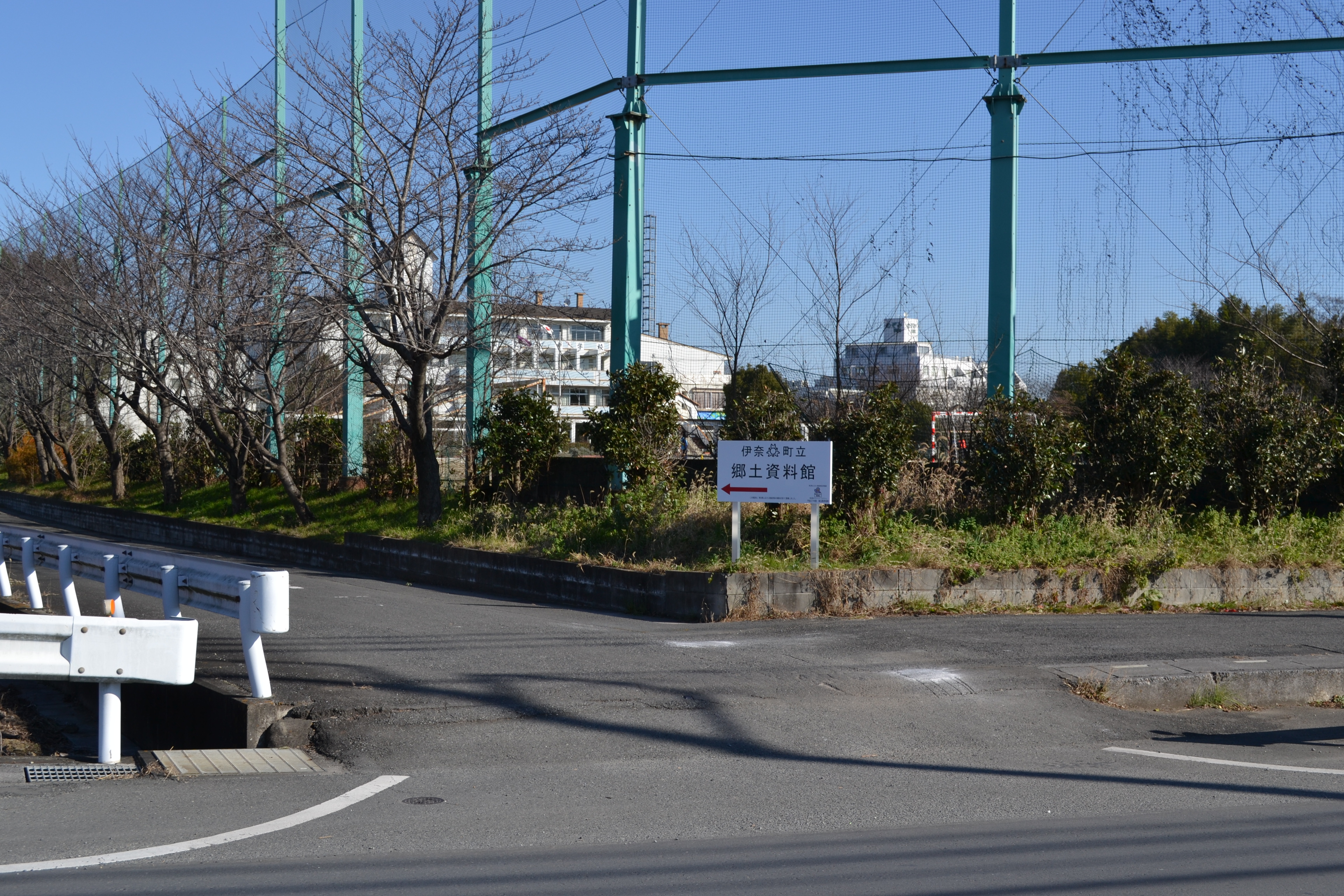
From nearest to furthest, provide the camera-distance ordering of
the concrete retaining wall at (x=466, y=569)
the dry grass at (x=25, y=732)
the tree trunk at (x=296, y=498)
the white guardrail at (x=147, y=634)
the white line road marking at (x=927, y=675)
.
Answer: the white guardrail at (x=147, y=634), the dry grass at (x=25, y=732), the white line road marking at (x=927, y=675), the concrete retaining wall at (x=466, y=569), the tree trunk at (x=296, y=498)

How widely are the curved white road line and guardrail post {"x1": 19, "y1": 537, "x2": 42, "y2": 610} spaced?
6.52 meters

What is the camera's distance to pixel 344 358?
20.3 m

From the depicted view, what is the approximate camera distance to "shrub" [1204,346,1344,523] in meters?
12.8

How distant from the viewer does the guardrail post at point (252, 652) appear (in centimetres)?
664

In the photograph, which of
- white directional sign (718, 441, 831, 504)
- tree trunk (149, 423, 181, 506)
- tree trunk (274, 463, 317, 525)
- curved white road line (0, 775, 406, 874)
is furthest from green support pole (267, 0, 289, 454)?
curved white road line (0, 775, 406, 874)

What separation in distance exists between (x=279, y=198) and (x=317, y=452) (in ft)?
25.0

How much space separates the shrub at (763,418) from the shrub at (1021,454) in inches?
82.8

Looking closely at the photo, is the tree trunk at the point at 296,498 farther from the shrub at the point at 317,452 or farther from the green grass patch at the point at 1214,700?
the green grass patch at the point at 1214,700

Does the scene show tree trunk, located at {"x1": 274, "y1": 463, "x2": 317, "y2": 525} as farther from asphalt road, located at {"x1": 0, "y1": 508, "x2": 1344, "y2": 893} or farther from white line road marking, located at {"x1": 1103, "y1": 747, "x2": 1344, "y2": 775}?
white line road marking, located at {"x1": 1103, "y1": 747, "x2": 1344, "y2": 775}

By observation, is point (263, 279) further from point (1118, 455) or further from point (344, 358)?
point (1118, 455)

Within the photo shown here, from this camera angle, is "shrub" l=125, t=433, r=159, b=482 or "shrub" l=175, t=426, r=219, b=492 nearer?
"shrub" l=175, t=426, r=219, b=492

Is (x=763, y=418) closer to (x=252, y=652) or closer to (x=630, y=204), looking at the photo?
(x=630, y=204)

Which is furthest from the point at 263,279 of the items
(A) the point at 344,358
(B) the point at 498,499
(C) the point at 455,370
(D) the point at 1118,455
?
(D) the point at 1118,455

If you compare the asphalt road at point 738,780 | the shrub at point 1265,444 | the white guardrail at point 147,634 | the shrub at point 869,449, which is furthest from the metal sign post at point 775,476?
the white guardrail at point 147,634
